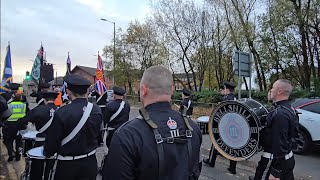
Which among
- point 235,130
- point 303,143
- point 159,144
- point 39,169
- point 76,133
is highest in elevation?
point 159,144

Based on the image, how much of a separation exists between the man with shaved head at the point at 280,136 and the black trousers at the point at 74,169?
2.38 metres

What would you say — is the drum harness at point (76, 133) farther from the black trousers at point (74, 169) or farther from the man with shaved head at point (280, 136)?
the man with shaved head at point (280, 136)

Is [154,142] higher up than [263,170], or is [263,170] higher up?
[154,142]

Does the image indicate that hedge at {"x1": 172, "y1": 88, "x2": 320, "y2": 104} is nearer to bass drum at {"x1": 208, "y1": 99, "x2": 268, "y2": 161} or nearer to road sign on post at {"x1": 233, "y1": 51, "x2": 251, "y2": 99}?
road sign on post at {"x1": 233, "y1": 51, "x2": 251, "y2": 99}

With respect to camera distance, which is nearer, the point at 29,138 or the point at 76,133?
the point at 76,133

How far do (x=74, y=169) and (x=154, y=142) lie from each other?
2.30 meters

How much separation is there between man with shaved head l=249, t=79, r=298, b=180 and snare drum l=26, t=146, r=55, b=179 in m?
3.00

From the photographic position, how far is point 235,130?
502 centimetres

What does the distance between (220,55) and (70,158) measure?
1109 inches

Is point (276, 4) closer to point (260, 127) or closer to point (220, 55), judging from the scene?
point (220, 55)

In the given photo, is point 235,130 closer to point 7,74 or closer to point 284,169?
point 284,169

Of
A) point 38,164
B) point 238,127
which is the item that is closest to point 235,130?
point 238,127

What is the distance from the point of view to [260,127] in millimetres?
4562

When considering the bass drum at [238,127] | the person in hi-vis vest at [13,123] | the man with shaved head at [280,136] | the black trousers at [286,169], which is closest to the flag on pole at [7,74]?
the person in hi-vis vest at [13,123]
